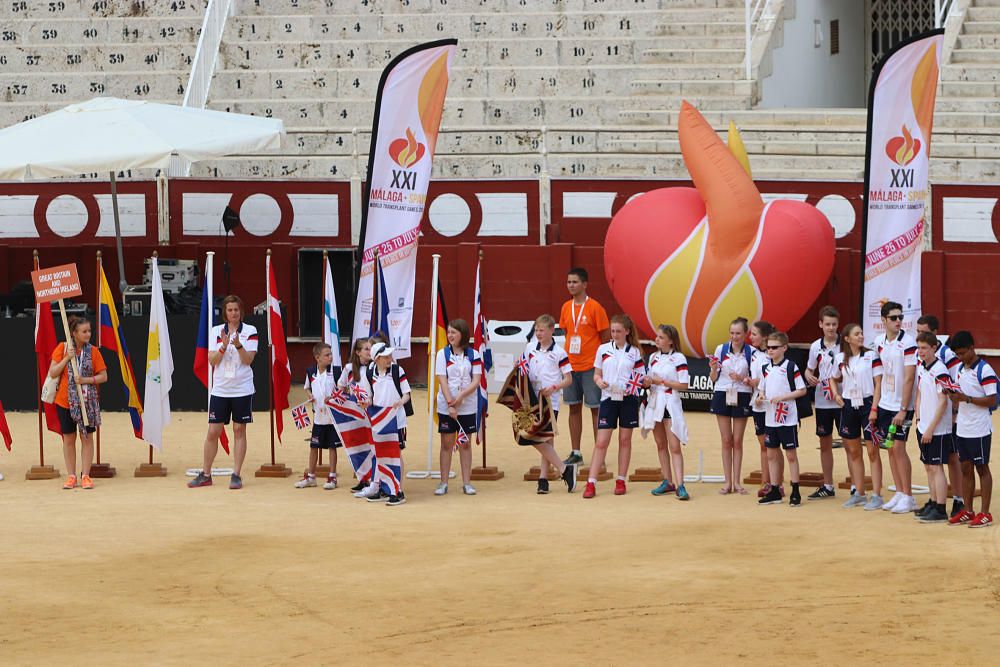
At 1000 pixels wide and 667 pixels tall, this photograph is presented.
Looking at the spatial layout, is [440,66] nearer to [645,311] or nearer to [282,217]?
[645,311]

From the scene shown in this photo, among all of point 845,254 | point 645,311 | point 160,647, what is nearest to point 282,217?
point 645,311

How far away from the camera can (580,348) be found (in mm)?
16672

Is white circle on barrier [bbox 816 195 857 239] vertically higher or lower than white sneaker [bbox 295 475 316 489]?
higher

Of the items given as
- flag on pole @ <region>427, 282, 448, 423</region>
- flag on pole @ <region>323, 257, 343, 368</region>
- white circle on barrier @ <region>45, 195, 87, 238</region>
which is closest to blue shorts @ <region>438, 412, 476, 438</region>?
flag on pole @ <region>427, 282, 448, 423</region>

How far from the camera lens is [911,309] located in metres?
17.8

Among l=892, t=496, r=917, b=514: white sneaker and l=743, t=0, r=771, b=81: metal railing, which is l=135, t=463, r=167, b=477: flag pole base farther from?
l=743, t=0, r=771, b=81: metal railing

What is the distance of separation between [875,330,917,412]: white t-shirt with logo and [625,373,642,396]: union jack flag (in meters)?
2.06

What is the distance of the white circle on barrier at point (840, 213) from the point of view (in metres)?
21.0

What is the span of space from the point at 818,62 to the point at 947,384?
15.3 m

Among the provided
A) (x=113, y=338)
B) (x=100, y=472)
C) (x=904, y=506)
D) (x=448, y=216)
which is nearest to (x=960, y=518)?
(x=904, y=506)

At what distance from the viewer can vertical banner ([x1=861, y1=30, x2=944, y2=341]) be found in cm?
1758

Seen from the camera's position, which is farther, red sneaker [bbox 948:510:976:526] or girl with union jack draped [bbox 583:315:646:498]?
girl with union jack draped [bbox 583:315:646:498]

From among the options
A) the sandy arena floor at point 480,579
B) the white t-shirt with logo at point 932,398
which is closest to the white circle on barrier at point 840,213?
the sandy arena floor at point 480,579

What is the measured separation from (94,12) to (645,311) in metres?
12.5
